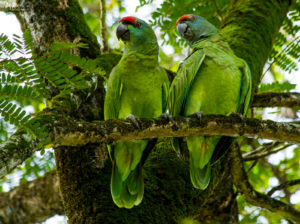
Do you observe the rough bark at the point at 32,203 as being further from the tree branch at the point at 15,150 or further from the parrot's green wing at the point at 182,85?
the tree branch at the point at 15,150

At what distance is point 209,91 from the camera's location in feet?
10.2

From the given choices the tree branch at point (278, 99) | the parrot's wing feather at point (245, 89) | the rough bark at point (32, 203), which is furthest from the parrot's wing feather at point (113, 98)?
the rough bark at point (32, 203)

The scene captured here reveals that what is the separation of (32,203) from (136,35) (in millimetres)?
2897

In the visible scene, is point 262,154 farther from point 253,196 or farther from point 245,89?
point 245,89

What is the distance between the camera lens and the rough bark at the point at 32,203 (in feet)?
15.6

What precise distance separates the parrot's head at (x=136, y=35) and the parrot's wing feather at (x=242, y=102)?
36.2 inches

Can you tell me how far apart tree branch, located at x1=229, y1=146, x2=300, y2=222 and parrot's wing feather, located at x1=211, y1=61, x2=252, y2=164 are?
31 cm

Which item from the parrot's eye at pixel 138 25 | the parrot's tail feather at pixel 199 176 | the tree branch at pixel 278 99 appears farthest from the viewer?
the parrot's eye at pixel 138 25

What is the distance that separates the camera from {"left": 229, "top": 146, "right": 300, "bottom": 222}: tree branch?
3410 mm

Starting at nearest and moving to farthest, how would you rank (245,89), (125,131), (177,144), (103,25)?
(125,131), (177,144), (245,89), (103,25)

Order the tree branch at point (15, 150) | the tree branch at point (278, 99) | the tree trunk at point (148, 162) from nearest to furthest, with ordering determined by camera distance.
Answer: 1. the tree branch at point (15, 150)
2. the tree trunk at point (148, 162)
3. the tree branch at point (278, 99)

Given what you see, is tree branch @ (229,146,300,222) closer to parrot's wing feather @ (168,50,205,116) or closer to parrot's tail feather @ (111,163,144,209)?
parrot's wing feather @ (168,50,205,116)

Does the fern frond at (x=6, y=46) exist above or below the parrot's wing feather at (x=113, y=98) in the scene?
above

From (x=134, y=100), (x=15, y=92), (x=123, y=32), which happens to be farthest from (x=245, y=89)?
(x=15, y=92)
